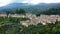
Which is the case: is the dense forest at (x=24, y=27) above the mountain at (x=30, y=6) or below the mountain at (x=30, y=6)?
below

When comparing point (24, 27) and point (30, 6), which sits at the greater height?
point (30, 6)

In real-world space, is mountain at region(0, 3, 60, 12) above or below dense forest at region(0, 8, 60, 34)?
above

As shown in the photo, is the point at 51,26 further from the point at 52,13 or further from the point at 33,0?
the point at 33,0

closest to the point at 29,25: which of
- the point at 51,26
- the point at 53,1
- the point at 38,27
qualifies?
the point at 38,27

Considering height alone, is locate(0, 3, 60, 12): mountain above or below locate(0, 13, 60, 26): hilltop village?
above

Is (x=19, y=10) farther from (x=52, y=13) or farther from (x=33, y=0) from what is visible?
(x=52, y=13)

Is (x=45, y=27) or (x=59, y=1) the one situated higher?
(x=59, y=1)

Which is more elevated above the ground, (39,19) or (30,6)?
(30,6)

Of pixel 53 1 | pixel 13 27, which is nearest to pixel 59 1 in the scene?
pixel 53 1

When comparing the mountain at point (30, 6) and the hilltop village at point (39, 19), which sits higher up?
the mountain at point (30, 6)

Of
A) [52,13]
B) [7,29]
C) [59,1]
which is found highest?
[59,1]
